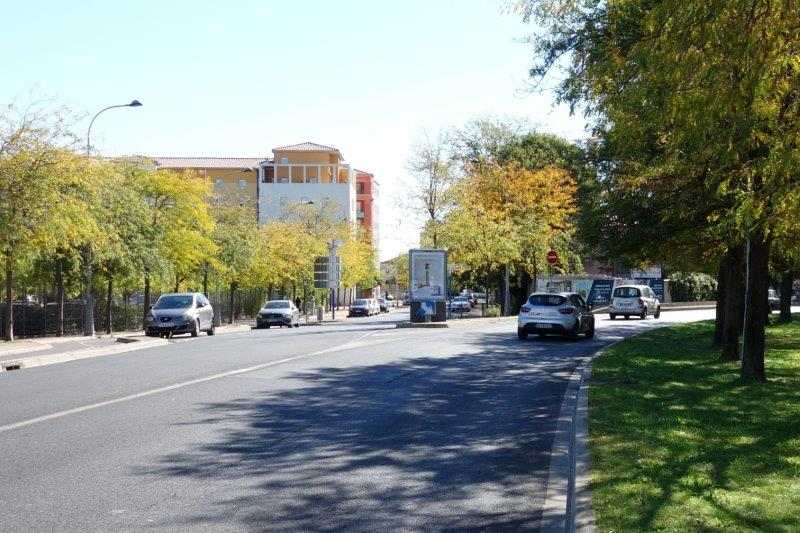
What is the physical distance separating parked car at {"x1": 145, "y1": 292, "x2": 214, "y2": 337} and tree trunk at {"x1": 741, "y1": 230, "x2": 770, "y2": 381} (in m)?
23.3

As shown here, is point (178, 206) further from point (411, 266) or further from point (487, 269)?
point (487, 269)

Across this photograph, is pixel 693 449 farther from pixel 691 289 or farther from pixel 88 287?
pixel 691 289

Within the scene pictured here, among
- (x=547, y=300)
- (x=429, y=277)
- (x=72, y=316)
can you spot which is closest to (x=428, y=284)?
(x=429, y=277)

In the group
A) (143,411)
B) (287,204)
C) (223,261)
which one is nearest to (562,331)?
(143,411)

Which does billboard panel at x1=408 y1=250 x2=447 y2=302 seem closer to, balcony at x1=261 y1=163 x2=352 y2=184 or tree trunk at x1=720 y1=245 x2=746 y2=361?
tree trunk at x1=720 y1=245 x2=746 y2=361

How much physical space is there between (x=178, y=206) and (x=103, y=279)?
5.04 meters

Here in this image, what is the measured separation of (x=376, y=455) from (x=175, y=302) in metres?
27.3

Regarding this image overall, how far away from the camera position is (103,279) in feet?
143

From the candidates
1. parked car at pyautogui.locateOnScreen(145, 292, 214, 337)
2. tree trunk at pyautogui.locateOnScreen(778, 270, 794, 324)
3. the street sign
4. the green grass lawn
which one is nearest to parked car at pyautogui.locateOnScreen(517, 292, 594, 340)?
the green grass lawn

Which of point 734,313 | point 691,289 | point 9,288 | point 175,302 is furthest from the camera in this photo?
point 691,289

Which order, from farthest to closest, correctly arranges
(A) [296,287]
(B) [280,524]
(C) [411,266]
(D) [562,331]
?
(A) [296,287]
(C) [411,266]
(D) [562,331]
(B) [280,524]

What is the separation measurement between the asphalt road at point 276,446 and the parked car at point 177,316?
14925 mm

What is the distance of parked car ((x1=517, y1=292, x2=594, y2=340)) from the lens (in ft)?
92.4

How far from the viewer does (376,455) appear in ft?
30.1
